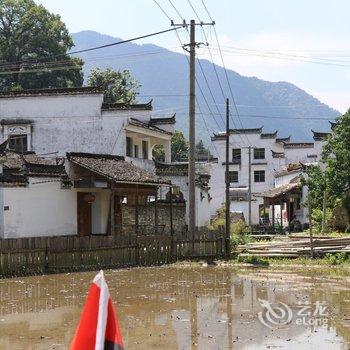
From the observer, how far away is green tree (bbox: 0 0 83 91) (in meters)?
55.4

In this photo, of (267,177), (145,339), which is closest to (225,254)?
(145,339)

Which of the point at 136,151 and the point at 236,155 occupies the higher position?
the point at 236,155

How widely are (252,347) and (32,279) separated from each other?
1126 centimetres

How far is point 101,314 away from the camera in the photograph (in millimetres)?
3584

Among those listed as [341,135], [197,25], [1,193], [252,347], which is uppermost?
[197,25]

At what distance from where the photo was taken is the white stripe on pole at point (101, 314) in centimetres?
355

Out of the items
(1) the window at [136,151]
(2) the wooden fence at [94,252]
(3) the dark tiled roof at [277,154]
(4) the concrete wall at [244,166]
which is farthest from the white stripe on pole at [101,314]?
(3) the dark tiled roof at [277,154]

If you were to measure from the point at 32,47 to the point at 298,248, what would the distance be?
37.8m

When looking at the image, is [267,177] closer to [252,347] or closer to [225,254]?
[225,254]

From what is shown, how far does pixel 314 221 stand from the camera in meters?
39.4

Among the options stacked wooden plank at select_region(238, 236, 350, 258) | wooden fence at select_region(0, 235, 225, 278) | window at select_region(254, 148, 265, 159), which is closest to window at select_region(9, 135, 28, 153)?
wooden fence at select_region(0, 235, 225, 278)

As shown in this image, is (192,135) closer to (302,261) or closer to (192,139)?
(192,139)

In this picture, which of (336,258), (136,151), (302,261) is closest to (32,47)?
(136,151)

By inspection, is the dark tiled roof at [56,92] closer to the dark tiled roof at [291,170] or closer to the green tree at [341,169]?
the green tree at [341,169]
